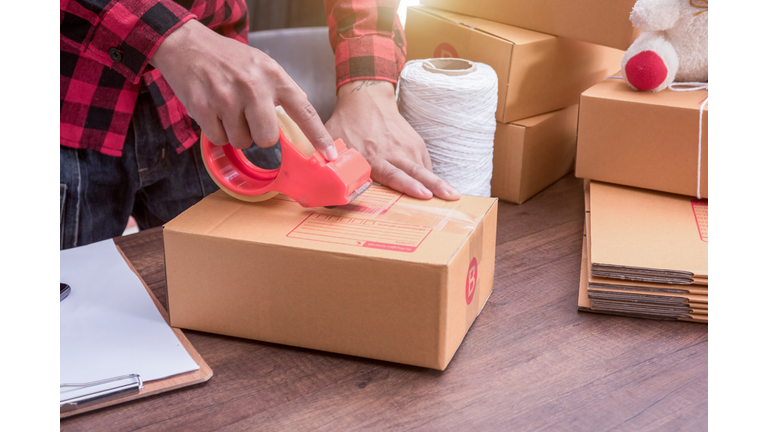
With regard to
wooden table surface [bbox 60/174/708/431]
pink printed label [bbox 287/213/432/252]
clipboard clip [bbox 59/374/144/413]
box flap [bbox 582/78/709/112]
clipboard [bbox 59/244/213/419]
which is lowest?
wooden table surface [bbox 60/174/708/431]

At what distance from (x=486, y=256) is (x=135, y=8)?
20.6 inches

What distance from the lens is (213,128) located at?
2.14 ft

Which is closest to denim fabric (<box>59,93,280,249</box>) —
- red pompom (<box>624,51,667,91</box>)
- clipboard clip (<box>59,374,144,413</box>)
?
clipboard clip (<box>59,374,144,413</box>)

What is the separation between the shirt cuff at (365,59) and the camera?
3.05ft

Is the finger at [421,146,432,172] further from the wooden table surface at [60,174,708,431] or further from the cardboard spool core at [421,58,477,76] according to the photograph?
the wooden table surface at [60,174,708,431]

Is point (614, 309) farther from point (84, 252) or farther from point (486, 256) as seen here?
point (84, 252)

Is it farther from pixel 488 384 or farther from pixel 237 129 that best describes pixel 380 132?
pixel 488 384

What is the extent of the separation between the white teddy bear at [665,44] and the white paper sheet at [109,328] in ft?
2.66

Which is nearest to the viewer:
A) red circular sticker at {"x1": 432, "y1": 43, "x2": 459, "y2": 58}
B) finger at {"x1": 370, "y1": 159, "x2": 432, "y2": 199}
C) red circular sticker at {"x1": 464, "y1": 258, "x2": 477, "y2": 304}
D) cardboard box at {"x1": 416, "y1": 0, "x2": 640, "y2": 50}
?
red circular sticker at {"x1": 464, "y1": 258, "x2": 477, "y2": 304}

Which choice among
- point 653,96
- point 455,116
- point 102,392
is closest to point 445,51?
point 455,116

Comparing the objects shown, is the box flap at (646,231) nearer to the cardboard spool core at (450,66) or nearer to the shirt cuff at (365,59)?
the cardboard spool core at (450,66)

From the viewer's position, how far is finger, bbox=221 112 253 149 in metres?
0.64

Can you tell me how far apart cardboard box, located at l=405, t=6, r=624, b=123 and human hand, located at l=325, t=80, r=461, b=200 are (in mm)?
235

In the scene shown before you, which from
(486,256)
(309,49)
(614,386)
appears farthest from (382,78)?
(614,386)
